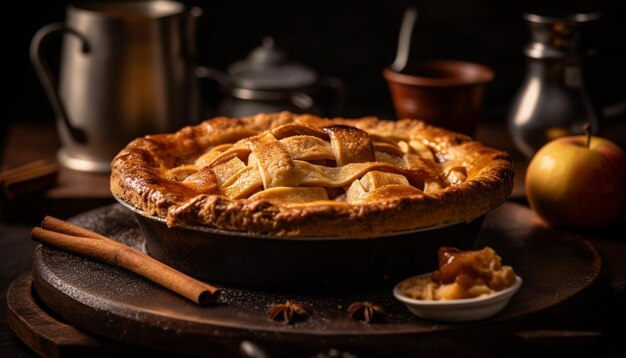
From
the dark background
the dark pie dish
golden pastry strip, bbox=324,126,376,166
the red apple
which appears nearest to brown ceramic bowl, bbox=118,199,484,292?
the dark pie dish

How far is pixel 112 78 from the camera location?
8.75 ft

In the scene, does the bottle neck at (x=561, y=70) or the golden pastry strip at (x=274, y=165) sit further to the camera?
the bottle neck at (x=561, y=70)

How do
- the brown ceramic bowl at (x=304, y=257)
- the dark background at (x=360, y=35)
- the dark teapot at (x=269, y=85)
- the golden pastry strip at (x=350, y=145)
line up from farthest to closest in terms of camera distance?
the dark background at (x=360, y=35) < the dark teapot at (x=269, y=85) < the golden pastry strip at (x=350, y=145) < the brown ceramic bowl at (x=304, y=257)

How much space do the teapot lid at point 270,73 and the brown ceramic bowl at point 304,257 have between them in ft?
3.75

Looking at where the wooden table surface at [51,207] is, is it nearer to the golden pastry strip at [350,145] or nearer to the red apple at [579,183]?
the red apple at [579,183]

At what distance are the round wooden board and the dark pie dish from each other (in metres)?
0.06

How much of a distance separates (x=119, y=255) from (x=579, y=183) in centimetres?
101

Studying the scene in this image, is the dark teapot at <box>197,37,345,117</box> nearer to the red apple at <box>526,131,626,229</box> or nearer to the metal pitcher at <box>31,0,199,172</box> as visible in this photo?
the metal pitcher at <box>31,0,199,172</box>

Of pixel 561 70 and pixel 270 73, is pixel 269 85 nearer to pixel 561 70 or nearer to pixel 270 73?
pixel 270 73

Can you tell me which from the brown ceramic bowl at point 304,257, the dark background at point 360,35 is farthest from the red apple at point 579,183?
the dark background at point 360,35

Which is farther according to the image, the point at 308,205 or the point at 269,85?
the point at 269,85

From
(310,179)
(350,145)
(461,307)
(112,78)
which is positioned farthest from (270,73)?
(461,307)

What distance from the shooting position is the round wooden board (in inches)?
63.2

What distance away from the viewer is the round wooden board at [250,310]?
1604 millimetres
